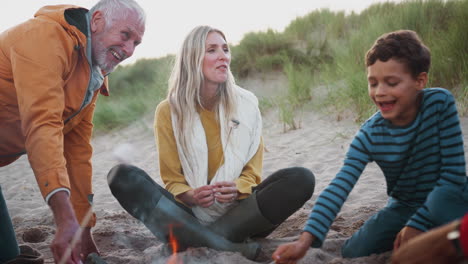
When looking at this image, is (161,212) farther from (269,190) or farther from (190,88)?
(190,88)

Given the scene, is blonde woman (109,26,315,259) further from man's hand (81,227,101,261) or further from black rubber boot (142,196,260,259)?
man's hand (81,227,101,261)

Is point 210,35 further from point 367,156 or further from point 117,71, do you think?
point 117,71

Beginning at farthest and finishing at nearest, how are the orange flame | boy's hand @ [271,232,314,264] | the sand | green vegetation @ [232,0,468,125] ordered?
green vegetation @ [232,0,468,125]
the sand
the orange flame
boy's hand @ [271,232,314,264]

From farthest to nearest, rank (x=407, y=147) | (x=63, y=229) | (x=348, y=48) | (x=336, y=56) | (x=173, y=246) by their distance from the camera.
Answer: (x=336, y=56) → (x=348, y=48) → (x=173, y=246) → (x=407, y=147) → (x=63, y=229)

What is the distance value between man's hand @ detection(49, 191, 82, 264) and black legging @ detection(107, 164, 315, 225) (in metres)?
0.56

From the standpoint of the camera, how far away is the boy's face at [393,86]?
1762mm

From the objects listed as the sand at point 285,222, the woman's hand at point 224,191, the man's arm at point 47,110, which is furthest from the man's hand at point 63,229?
the woman's hand at point 224,191

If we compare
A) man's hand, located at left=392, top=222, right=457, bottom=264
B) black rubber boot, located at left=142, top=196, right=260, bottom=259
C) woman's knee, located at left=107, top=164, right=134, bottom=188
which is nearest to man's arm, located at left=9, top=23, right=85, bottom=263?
woman's knee, located at left=107, top=164, right=134, bottom=188

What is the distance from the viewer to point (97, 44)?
2367 mm

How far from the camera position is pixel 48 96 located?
196 centimetres

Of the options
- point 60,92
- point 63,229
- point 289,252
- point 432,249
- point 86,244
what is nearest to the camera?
point 432,249

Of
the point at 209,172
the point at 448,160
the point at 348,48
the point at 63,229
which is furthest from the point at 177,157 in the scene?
the point at 348,48

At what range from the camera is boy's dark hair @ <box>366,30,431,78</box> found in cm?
176

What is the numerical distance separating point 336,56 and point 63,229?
5933 mm
